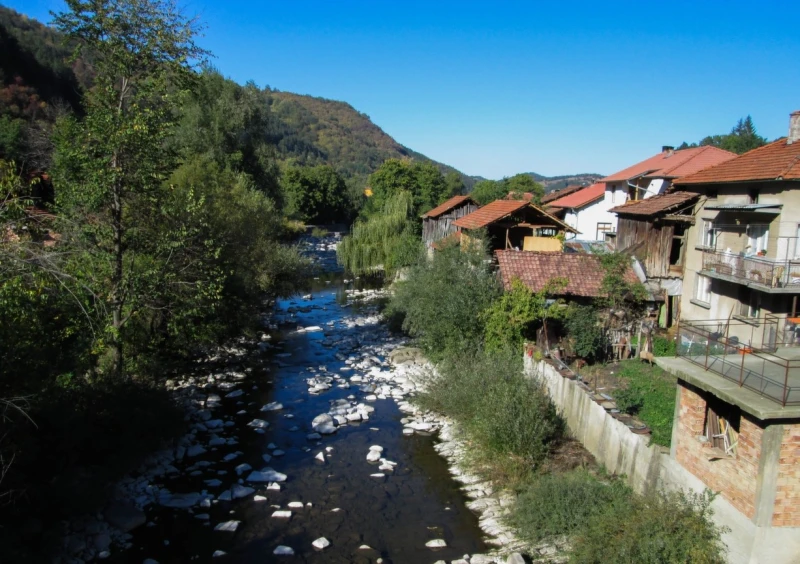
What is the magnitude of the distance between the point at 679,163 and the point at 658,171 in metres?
1.11

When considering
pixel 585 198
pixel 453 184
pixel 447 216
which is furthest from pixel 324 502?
pixel 453 184

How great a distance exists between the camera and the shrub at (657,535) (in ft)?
23.5

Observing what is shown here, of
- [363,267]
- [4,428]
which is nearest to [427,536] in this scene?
[4,428]

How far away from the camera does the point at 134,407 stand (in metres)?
11.3

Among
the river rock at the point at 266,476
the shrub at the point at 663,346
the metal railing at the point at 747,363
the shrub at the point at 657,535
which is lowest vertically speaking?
the river rock at the point at 266,476

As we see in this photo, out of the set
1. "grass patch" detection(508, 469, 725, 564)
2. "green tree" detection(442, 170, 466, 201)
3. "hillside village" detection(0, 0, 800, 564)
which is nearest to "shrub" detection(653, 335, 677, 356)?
"hillside village" detection(0, 0, 800, 564)

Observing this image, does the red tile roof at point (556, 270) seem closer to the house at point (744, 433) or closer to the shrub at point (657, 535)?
the house at point (744, 433)

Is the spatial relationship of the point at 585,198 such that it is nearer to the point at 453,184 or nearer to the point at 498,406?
the point at 453,184

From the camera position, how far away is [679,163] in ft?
97.5

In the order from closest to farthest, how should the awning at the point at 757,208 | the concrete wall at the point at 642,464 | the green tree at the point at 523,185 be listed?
the concrete wall at the point at 642,464, the awning at the point at 757,208, the green tree at the point at 523,185

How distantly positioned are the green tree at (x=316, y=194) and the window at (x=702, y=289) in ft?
148

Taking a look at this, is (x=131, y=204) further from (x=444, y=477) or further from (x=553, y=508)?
(x=553, y=508)

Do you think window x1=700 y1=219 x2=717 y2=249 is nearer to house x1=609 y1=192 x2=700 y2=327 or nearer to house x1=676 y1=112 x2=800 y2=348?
house x1=676 y1=112 x2=800 y2=348

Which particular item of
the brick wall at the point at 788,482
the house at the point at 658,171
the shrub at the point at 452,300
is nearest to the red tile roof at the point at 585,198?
the house at the point at 658,171
